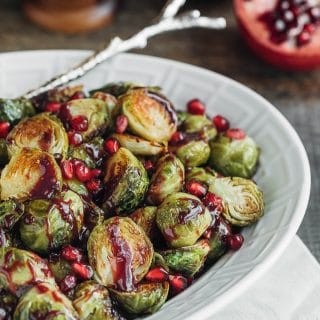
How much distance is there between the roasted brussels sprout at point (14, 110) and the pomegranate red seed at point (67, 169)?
0.44 m

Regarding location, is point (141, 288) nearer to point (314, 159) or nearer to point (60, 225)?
point (60, 225)

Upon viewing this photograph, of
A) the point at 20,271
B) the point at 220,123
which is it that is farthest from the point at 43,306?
the point at 220,123

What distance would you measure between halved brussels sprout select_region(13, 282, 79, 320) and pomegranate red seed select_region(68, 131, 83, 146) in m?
0.72

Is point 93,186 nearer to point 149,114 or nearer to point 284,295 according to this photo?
point 149,114

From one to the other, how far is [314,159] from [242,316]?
4.06 feet

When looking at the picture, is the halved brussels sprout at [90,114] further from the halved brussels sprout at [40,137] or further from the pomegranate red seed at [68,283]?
the pomegranate red seed at [68,283]

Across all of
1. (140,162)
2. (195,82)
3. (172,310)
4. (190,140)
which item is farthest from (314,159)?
(172,310)

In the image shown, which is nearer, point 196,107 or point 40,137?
point 40,137

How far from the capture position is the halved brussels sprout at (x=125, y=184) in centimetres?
256

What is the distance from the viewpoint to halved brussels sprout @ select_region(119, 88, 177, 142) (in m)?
2.81

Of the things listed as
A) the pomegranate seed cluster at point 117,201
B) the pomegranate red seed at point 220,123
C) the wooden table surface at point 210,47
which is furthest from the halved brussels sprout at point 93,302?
the wooden table surface at point 210,47

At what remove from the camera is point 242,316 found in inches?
110

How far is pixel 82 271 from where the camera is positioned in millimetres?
2324

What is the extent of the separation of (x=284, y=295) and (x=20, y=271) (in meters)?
1.17
